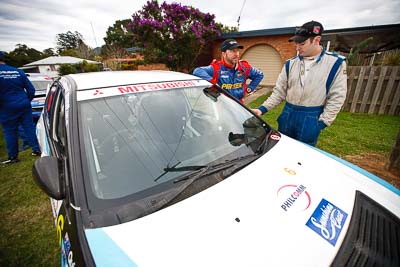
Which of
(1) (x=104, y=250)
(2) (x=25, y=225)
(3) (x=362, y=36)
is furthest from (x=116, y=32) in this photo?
(1) (x=104, y=250)

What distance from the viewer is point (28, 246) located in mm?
1912

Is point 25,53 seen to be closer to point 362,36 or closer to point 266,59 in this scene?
point 266,59

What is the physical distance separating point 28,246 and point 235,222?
225cm

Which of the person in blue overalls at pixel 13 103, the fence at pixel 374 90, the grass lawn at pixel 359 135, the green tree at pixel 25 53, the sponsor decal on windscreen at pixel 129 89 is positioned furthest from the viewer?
the green tree at pixel 25 53

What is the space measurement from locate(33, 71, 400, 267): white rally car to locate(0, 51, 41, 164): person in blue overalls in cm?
293

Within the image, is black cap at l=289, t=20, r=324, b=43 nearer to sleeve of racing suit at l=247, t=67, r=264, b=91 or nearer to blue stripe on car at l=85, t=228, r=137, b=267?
sleeve of racing suit at l=247, t=67, r=264, b=91

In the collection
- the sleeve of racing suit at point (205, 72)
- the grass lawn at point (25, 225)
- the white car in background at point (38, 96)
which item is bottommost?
the grass lawn at point (25, 225)

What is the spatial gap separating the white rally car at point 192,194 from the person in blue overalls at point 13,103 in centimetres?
293

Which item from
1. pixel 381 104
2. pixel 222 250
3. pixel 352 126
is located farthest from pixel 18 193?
pixel 381 104

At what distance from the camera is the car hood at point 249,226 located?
79 centimetres

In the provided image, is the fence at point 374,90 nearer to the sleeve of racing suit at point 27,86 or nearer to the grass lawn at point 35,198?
the grass lawn at point 35,198

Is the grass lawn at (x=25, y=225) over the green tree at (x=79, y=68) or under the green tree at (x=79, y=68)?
under

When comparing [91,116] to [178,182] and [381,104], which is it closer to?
[178,182]

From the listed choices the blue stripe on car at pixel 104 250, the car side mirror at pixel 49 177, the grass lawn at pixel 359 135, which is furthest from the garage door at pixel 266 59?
the blue stripe on car at pixel 104 250
